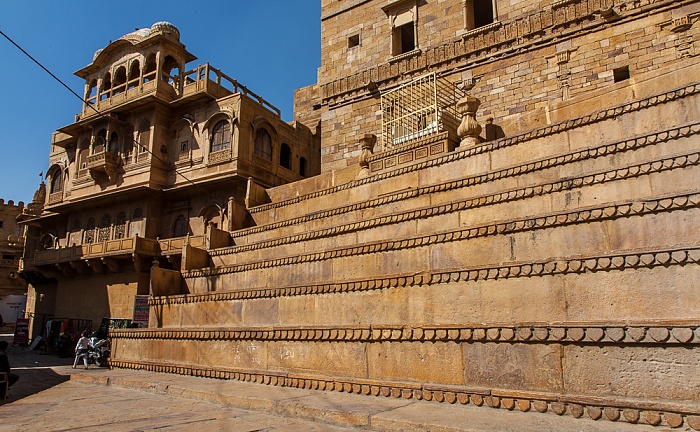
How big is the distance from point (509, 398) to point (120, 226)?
23.7 meters

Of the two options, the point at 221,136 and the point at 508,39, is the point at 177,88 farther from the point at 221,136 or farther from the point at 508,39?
the point at 508,39

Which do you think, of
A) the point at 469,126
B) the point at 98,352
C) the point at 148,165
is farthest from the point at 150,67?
the point at 469,126

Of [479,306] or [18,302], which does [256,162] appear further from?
[18,302]

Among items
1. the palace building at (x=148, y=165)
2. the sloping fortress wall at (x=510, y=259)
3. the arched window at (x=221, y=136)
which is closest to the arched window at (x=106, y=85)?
the palace building at (x=148, y=165)

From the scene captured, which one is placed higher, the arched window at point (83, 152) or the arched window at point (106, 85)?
the arched window at point (106, 85)

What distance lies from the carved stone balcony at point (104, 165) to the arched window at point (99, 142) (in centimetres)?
83

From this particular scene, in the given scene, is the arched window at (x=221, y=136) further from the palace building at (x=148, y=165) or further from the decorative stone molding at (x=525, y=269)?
the decorative stone molding at (x=525, y=269)

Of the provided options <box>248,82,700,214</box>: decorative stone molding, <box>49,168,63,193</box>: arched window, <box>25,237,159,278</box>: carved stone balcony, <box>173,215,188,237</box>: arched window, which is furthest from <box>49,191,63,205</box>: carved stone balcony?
<box>248,82,700,214</box>: decorative stone molding

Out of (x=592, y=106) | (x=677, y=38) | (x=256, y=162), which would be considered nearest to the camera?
(x=592, y=106)

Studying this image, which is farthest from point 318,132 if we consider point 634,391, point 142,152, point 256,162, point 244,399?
point 634,391

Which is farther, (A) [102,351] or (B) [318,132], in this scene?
(B) [318,132]

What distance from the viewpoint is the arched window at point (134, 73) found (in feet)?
83.7

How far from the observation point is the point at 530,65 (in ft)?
51.6

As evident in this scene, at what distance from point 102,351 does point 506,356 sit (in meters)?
12.7
